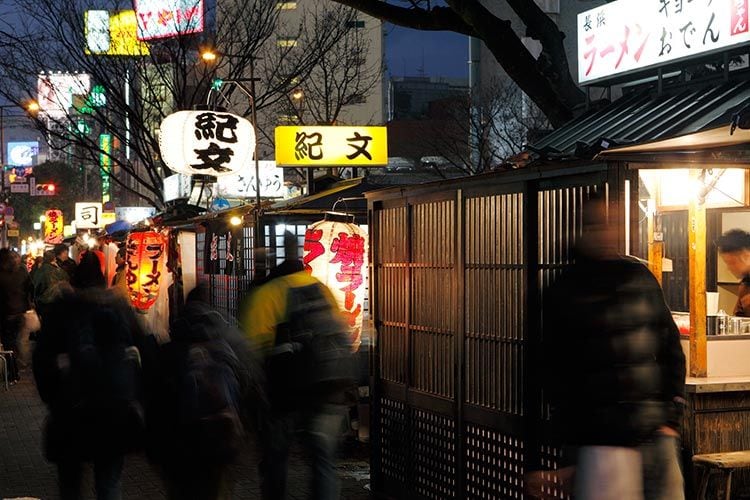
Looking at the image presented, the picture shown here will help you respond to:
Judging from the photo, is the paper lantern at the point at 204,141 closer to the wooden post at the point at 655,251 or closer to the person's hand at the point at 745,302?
the wooden post at the point at 655,251

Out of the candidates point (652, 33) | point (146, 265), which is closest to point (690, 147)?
point (652, 33)

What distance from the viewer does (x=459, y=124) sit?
4138cm

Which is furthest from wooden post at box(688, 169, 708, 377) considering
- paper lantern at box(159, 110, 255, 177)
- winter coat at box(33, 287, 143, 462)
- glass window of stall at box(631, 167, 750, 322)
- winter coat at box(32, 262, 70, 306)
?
winter coat at box(32, 262, 70, 306)

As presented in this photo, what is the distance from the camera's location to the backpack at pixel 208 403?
6074 millimetres

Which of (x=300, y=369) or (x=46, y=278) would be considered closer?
(x=300, y=369)

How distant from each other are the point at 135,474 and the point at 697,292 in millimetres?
7062

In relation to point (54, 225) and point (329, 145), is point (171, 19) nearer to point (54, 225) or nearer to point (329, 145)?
point (329, 145)

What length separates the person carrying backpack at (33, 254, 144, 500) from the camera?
6.88 metres

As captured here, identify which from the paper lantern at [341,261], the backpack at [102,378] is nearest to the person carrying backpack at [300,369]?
the backpack at [102,378]

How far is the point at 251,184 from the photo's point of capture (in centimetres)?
2788

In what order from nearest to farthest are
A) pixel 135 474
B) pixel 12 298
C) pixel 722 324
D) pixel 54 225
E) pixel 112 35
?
pixel 722 324
pixel 135 474
pixel 12 298
pixel 112 35
pixel 54 225

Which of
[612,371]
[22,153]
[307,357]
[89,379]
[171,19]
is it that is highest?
[22,153]

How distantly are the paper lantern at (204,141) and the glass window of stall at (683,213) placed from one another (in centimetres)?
847

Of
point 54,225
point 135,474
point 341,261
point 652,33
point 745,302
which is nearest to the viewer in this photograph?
point 652,33
